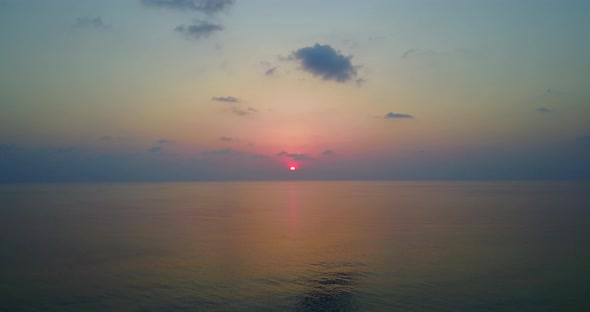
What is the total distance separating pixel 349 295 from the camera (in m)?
36.4

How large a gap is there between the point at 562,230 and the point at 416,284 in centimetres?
5215

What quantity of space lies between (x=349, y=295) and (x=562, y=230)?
60.2 m

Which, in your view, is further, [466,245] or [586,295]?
[466,245]

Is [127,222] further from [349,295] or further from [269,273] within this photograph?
[349,295]

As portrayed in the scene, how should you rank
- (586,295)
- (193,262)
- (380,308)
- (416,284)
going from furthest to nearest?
(193,262)
(416,284)
(586,295)
(380,308)

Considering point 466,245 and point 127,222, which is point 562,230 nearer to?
point 466,245

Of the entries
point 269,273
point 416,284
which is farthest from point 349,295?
point 269,273

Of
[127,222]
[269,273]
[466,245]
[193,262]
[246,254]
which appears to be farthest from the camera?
[127,222]

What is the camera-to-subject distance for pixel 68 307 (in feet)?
112

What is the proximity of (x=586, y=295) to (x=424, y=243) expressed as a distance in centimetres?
2659

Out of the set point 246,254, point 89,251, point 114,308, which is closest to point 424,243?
point 246,254

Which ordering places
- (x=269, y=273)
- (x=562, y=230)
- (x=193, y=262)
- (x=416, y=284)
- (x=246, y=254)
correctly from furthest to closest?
(x=562, y=230), (x=246, y=254), (x=193, y=262), (x=269, y=273), (x=416, y=284)

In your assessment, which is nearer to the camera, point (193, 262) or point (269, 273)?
point (269, 273)

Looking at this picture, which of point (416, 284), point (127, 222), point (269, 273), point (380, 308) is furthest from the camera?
point (127, 222)
